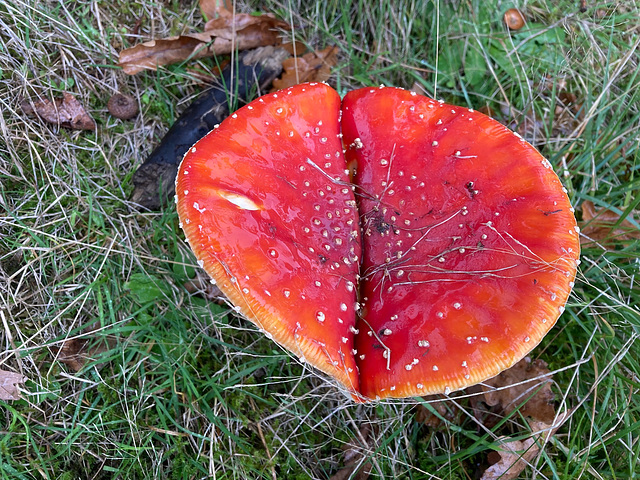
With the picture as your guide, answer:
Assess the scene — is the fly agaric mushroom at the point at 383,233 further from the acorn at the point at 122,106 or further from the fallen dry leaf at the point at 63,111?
the fallen dry leaf at the point at 63,111

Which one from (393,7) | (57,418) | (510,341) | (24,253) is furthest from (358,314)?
(393,7)

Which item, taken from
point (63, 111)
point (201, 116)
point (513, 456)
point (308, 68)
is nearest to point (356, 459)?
point (513, 456)

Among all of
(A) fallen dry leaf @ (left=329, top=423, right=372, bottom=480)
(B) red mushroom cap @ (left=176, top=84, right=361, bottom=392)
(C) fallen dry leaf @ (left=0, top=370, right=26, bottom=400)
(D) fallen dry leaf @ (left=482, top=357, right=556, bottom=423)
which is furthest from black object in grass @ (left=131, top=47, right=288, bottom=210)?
(D) fallen dry leaf @ (left=482, top=357, right=556, bottom=423)

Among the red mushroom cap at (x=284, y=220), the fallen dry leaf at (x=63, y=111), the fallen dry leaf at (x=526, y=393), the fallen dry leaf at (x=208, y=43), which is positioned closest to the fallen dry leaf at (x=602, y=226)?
the fallen dry leaf at (x=526, y=393)

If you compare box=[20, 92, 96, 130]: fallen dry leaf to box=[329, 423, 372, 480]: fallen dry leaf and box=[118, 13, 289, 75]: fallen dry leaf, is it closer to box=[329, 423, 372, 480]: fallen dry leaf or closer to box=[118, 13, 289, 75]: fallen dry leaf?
box=[118, 13, 289, 75]: fallen dry leaf

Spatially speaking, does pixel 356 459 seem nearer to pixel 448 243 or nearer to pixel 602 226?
pixel 448 243
